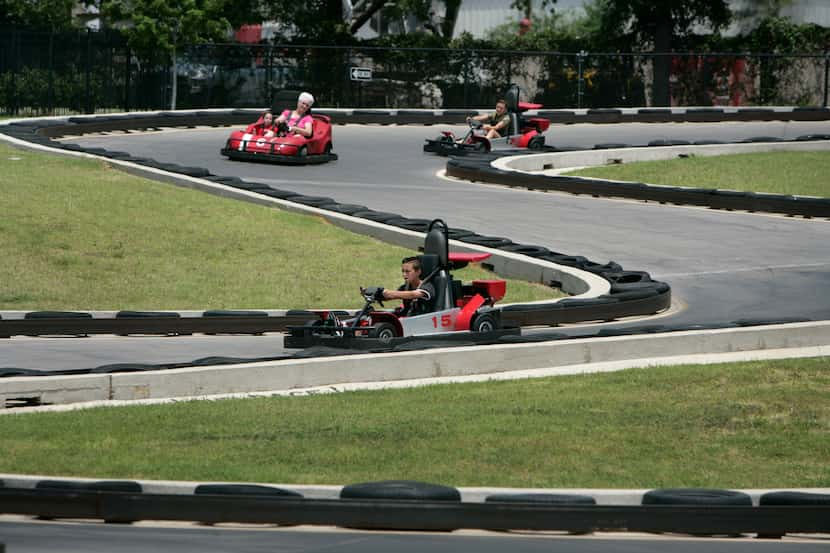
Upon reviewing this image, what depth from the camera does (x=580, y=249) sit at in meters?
18.4

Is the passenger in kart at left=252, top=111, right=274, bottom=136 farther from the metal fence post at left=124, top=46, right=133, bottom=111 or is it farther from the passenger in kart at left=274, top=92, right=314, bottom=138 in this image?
the metal fence post at left=124, top=46, right=133, bottom=111

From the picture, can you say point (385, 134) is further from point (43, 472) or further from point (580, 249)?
point (43, 472)

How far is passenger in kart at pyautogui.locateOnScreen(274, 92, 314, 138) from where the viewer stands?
2484cm

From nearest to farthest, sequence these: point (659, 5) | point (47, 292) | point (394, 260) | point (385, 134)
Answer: point (47, 292)
point (394, 260)
point (385, 134)
point (659, 5)

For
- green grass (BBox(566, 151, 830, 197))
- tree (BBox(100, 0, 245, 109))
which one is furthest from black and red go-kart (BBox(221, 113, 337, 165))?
tree (BBox(100, 0, 245, 109))

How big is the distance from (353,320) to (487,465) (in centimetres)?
420

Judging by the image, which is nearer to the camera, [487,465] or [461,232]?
[487,465]

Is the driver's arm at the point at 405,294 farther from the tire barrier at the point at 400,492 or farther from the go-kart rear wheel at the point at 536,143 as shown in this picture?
the go-kart rear wheel at the point at 536,143

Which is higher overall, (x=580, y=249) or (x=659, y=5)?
(x=659, y=5)

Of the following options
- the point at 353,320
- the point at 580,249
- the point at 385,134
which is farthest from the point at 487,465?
the point at 385,134

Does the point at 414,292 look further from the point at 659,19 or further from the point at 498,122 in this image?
the point at 659,19

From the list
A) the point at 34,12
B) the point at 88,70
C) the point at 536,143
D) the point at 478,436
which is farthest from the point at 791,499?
the point at 34,12

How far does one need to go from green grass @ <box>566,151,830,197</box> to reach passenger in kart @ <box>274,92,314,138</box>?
5049mm

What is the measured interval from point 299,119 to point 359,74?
41.3 ft
